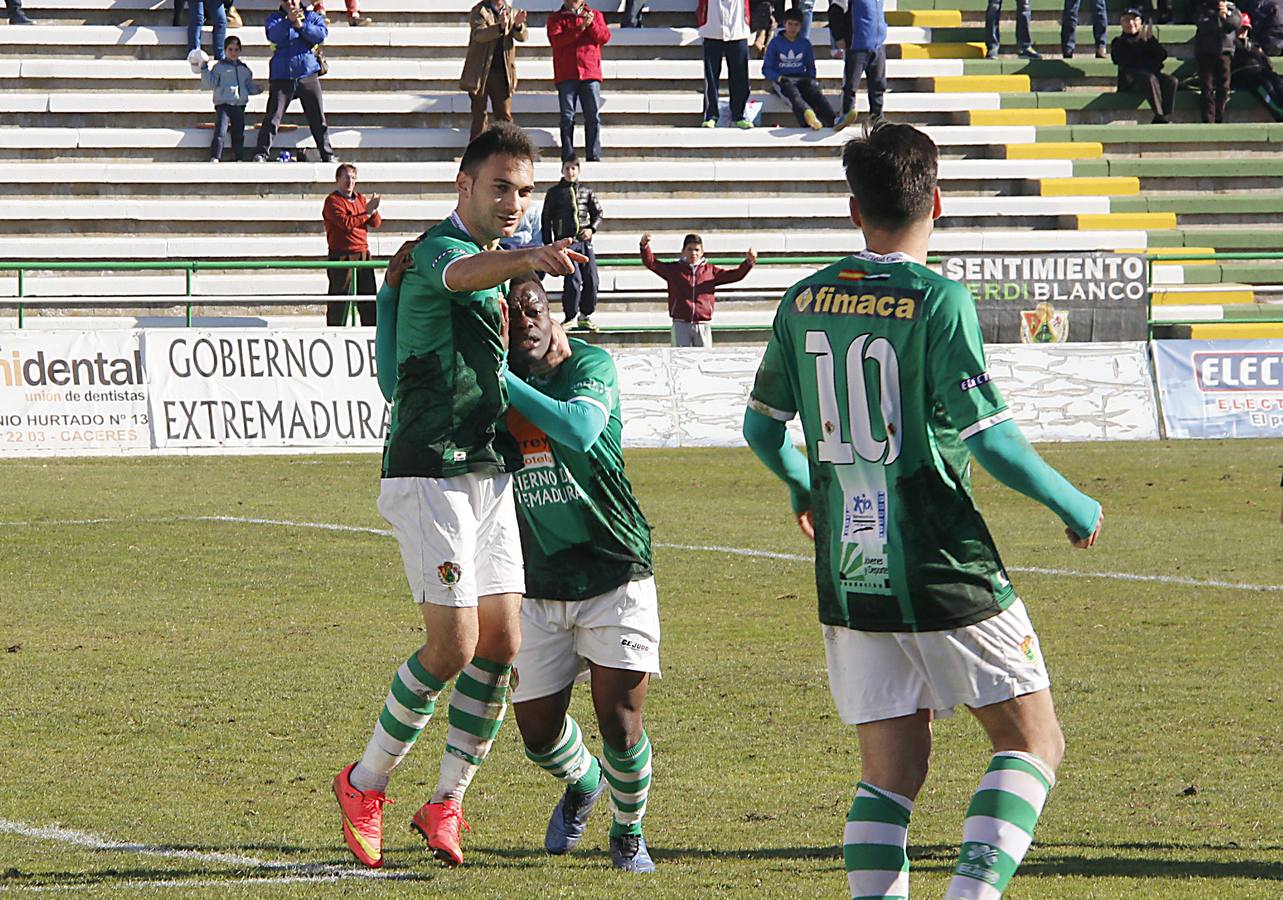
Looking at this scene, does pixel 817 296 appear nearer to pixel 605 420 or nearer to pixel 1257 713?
pixel 605 420

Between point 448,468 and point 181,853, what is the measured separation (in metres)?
1.39

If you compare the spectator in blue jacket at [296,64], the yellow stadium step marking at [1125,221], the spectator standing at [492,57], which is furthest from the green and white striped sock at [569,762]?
the yellow stadium step marking at [1125,221]

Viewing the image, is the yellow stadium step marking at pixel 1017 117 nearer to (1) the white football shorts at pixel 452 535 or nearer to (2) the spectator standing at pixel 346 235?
(2) the spectator standing at pixel 346 235

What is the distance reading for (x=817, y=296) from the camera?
14.2 ft

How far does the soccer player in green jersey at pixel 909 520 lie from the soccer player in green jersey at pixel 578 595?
4.92 ft

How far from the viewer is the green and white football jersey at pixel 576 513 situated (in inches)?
231

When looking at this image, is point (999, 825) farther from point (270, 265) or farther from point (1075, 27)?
point (1075, 27)

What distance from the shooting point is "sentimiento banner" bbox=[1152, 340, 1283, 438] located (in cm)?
2173

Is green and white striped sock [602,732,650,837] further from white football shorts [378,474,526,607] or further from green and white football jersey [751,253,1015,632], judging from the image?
green and white football jersey [751,253,1015,632]

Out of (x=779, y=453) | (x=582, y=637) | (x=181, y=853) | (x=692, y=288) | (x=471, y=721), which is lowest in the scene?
(x=692, y=288)

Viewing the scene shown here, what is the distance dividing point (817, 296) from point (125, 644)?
20.4 ft

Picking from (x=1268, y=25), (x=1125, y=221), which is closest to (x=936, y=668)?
(x=1125, y=221)

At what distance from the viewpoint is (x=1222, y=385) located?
21.9m

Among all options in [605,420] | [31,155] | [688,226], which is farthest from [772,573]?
[31,155]
